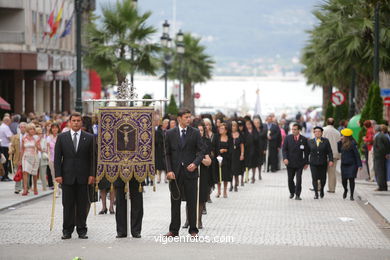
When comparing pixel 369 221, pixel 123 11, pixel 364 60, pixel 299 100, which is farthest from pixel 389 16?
pixel 299 100

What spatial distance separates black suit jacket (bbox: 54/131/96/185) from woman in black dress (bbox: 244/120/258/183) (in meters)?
11.4

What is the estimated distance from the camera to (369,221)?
16781mm

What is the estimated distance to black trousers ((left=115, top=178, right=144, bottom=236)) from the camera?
1338 centimetres

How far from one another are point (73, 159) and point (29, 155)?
8079 mm

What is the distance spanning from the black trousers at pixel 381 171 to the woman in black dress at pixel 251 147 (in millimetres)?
3618

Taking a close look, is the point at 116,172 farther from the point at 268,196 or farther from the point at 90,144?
the point at 268,196

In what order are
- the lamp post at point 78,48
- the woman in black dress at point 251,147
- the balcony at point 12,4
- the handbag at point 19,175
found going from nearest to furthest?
the handbag at point 19,175 < the woman in black dress at point 251,147 < the lamp post at point 78,48 < the balcony at point 12,4

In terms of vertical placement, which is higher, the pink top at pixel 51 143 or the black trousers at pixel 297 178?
the pink top at pixel 51 143

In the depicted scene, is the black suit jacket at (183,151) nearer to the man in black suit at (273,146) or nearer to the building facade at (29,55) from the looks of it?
the man in black suit at (273,146)

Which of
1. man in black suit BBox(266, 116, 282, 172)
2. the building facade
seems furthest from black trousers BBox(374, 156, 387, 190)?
the building facade

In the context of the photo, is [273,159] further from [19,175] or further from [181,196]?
[181,196]

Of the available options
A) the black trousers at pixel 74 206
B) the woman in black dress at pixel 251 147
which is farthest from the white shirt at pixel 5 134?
the black trousers at pixel 74 206

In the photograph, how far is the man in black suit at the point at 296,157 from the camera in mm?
21203

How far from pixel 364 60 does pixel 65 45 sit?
29.1 metres
